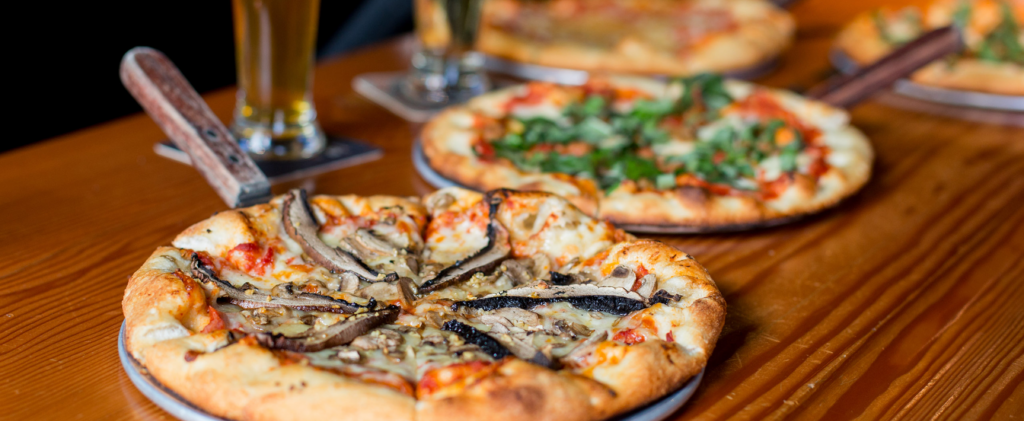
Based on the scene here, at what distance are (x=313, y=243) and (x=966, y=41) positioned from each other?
2.78 meters

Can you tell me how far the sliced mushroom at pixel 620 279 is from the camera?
152 centimetres

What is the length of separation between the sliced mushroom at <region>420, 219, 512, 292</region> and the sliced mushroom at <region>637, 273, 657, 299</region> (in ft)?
0.87

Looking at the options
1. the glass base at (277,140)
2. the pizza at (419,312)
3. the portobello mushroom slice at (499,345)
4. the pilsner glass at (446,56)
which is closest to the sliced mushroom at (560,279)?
the pizza at (419,312)

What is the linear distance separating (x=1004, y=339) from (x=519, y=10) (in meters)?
2.74

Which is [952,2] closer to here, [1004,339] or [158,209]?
[1004,339]

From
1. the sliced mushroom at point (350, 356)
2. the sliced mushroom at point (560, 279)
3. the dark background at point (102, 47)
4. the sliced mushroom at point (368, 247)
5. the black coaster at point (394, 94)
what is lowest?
the dark background at point (102, 47)

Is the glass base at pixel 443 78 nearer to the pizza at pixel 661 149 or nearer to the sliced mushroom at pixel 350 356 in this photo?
the pizza at pixel 661 149

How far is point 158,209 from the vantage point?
7.02 ft

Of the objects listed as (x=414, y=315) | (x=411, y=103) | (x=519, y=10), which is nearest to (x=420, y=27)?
(x=411, y=103)

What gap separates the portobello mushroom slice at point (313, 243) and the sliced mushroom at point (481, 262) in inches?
2.9

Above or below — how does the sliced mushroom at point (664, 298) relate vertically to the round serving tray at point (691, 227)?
above

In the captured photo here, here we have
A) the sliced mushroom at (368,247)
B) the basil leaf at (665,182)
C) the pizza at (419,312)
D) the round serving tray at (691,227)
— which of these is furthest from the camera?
the basil leaf at (665,182)

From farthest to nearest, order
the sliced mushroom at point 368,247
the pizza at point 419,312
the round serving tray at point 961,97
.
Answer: the round serving tray at point 961,97 < the sliced mushroom at point 368,247 < the pizza at point 419,312

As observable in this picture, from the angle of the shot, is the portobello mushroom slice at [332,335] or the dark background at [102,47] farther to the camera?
the dark background at [102,47]
